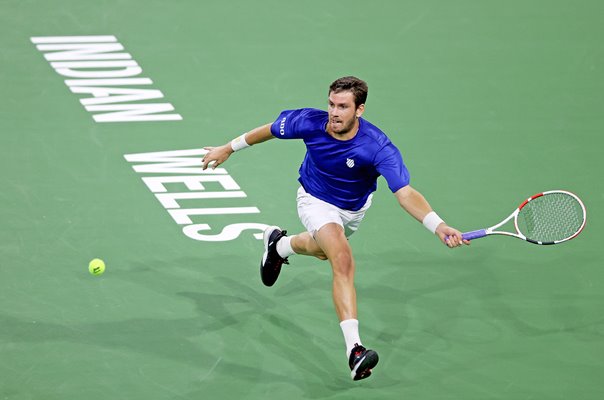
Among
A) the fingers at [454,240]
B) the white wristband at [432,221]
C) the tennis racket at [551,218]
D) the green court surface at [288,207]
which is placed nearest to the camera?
the fingers at [454,240]

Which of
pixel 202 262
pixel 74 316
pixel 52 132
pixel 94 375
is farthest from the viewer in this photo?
pixel 52 132

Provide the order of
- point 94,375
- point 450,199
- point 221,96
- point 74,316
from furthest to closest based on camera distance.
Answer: point 221,96 → point 450,199 → point 74,316 → point 94,375

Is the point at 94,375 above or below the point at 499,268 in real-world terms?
below

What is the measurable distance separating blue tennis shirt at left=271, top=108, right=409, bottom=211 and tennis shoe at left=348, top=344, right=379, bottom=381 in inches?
51.0

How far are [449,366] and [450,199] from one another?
2.92 metres

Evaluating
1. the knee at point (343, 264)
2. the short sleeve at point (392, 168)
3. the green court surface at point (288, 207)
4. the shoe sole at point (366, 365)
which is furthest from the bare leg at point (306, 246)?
the shoe sole at point (366, 365)

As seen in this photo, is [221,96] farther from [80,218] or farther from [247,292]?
[247,292]

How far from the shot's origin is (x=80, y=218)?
1135cm

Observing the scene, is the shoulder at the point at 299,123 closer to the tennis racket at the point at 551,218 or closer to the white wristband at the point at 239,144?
the white wristband at the point at 239,144

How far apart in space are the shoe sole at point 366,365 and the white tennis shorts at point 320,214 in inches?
51.3

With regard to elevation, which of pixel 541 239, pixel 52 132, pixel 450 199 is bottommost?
pixel 541 239

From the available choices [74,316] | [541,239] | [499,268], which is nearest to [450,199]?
[499,268]

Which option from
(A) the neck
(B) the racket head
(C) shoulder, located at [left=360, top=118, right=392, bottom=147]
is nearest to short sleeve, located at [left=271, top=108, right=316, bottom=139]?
(A) the neck

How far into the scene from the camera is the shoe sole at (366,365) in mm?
8633
